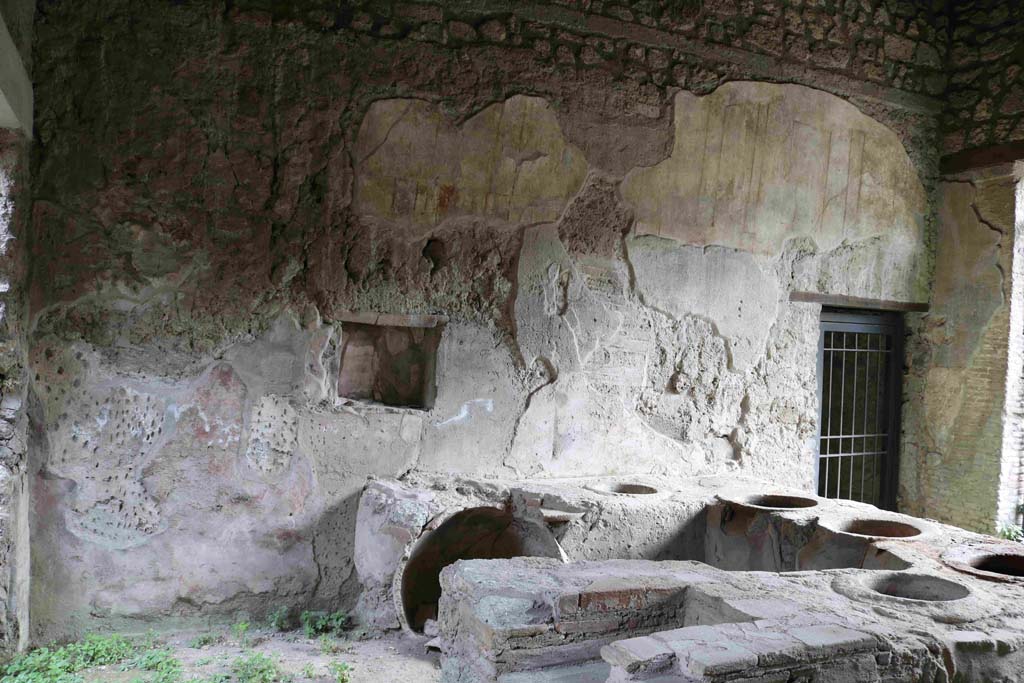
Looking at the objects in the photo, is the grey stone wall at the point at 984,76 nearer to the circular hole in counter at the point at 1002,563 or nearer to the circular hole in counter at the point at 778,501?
the circular hole in counter at the point at 778,501

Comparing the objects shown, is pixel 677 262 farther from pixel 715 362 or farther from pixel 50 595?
pixel 50 595

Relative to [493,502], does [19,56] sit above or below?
above

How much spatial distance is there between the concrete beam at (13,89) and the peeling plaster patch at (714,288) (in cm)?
309

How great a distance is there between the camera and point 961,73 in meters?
5.86

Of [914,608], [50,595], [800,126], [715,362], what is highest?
[800,126]

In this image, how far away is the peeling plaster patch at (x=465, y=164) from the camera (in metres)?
4.28

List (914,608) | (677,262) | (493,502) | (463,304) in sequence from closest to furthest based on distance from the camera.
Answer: (914,608) < (493,502) < (463,304) < (677,262)

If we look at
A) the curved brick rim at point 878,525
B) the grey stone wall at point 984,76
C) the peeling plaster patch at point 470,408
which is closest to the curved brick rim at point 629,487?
the peeling plaster patch at point 470,408

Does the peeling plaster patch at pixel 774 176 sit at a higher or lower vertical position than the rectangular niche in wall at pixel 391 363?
higher

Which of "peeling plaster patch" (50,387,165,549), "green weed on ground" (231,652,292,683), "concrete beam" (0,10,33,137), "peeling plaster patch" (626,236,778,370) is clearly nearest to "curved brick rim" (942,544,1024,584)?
"peeling plaster patch" (626,236,778,370)

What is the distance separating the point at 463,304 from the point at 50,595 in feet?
7.84

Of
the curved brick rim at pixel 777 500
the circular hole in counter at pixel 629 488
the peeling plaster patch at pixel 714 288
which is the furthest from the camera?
the peeling plaster patch at pixel 714 288

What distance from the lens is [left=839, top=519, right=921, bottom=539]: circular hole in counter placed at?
13.2 ft

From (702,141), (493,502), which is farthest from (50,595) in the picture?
(702,141)
